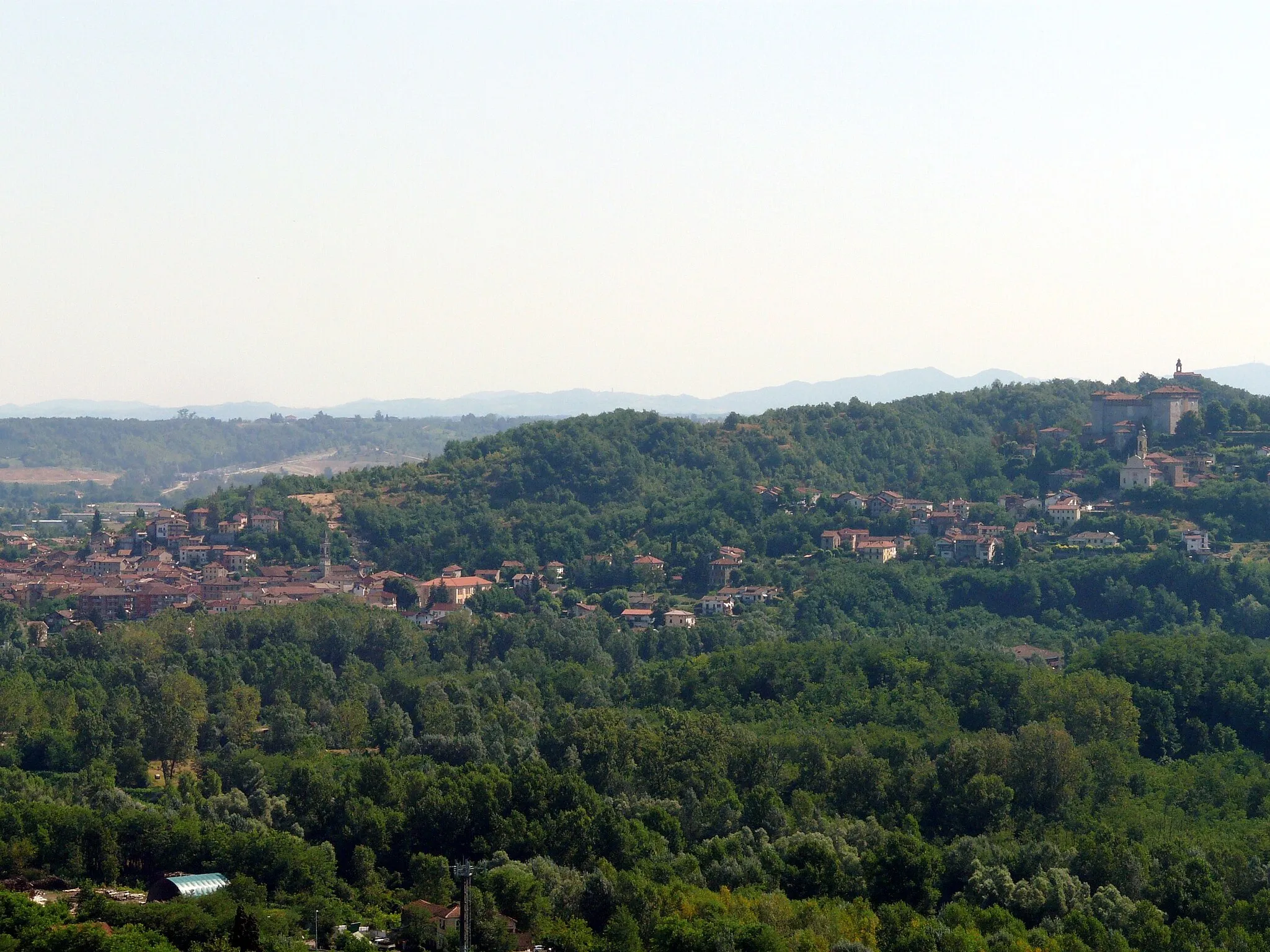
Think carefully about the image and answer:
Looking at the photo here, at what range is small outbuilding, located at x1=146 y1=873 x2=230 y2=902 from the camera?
121 ft

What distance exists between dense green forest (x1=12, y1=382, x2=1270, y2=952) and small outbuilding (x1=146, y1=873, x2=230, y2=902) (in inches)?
33.6

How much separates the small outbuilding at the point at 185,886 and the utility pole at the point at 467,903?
16.9 feet

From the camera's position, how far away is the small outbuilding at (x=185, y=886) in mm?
36750

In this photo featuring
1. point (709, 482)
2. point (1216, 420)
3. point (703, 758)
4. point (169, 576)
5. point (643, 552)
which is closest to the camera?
point (703, 758)

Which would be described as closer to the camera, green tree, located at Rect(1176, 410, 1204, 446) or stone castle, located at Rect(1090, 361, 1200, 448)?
green tree, located at Rect(1176, 410, 1204, 446)

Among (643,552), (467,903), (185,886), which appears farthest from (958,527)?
(467,903)

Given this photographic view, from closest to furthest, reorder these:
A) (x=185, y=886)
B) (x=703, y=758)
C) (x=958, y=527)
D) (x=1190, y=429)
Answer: (x=185, y=886)
(x=703, y=758)
(x=958, y=527)
(x=1190, y=429)

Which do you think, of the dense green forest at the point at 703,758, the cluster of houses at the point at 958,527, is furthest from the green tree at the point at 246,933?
the cluster of houses at the point at 958,527

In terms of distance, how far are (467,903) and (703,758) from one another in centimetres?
1349

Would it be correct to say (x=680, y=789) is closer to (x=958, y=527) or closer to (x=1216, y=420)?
(x=958, y=527)

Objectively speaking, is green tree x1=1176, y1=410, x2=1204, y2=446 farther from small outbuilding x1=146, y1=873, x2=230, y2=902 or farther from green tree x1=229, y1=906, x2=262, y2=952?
green tree x1=229, y1=906, x2=262, y2=952

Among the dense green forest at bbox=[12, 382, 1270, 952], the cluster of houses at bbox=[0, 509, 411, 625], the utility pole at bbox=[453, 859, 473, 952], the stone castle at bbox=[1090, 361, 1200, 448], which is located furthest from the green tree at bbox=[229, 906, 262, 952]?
the stone castle at bbox=[1090, 361, 1200, 448]

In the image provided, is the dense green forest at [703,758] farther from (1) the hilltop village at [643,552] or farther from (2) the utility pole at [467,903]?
(1) the hilltop village at [643,552]

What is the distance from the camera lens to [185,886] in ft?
122
